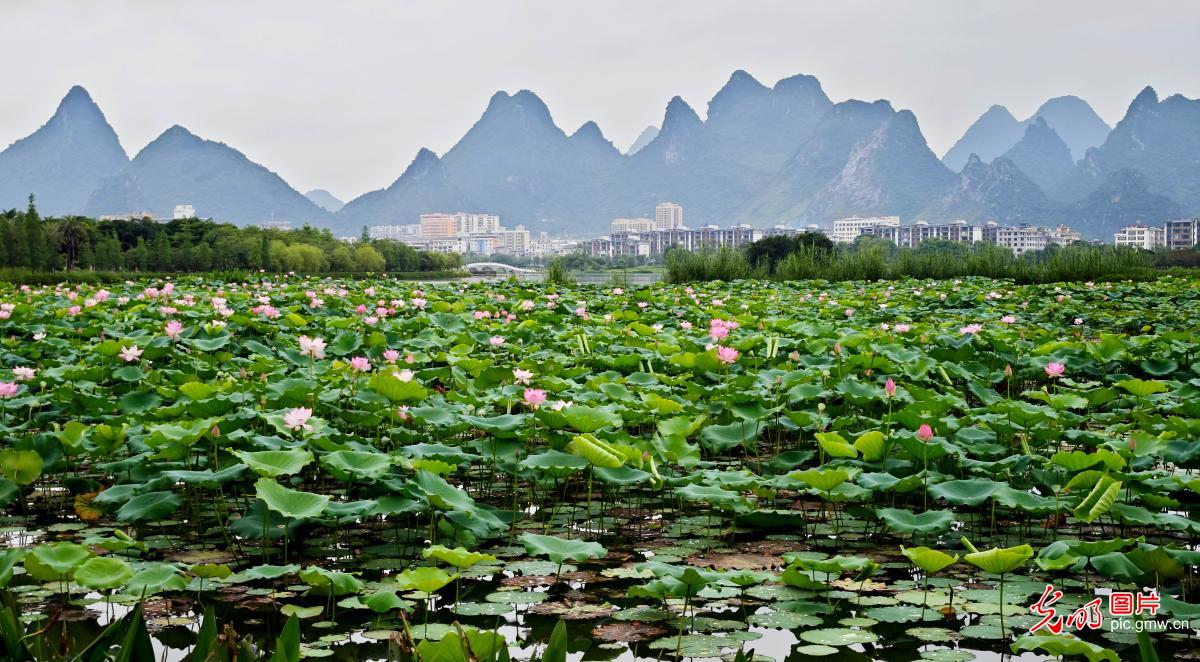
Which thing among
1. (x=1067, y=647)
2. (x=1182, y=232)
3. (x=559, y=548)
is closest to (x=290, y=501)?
(x=559, y=548)

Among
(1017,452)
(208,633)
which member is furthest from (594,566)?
(1017,452)

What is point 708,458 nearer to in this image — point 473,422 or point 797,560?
point 473,422

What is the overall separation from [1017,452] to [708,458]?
4.72 ft

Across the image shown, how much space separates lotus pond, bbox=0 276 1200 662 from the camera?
237 centimetres

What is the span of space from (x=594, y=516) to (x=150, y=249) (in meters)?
48.3

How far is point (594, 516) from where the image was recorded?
11.9 ft

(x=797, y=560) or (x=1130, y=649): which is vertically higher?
(x=797, y=560)

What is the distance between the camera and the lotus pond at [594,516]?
2369 mm

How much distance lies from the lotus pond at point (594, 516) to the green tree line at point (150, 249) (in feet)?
123

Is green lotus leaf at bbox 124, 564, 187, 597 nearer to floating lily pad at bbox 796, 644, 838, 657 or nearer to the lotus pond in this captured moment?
the lotus pond

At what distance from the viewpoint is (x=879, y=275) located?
65.7ft

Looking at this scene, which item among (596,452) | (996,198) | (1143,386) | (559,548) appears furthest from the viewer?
(996,198)

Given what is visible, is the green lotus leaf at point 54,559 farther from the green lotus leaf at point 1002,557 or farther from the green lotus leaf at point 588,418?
the green lotus leaf at point 1002,557

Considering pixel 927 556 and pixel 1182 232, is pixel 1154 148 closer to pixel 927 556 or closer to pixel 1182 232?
pixel 1182 232
